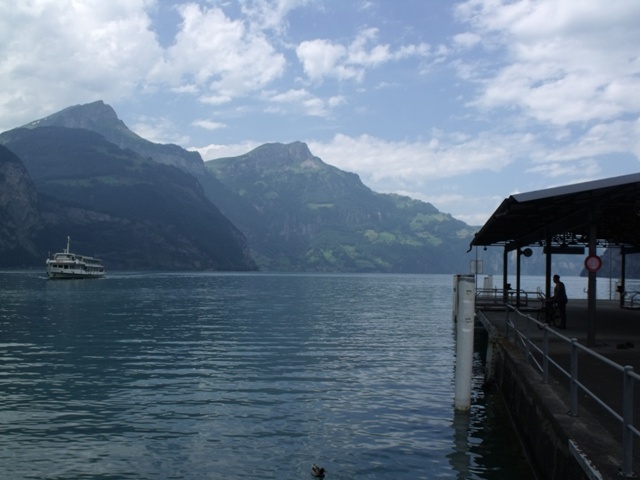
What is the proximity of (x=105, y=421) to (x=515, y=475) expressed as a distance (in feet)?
30.0

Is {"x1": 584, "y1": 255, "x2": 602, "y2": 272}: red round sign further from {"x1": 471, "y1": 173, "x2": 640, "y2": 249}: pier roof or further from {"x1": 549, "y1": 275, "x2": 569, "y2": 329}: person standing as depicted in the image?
{"x1": 549, "y1": 275, "x2": 569, "y2": 329}: person standing

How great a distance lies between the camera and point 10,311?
158ft

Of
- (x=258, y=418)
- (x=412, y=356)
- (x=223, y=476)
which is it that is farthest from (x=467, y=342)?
(x=412, y=356)

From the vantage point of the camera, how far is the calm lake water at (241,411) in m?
11.7

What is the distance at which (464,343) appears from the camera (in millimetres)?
15164

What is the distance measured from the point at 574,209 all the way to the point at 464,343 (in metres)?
8.08

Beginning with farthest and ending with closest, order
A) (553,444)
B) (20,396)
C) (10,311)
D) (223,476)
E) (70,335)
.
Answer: (10,311), (70,335), (20,396), (223,476), (553,444)

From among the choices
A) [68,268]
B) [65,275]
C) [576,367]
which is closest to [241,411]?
[576,367]

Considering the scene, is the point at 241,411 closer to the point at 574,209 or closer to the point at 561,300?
the point at 574,209

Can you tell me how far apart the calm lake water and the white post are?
54 centimetres

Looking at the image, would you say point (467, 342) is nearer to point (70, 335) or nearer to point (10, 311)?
point (70, 335)

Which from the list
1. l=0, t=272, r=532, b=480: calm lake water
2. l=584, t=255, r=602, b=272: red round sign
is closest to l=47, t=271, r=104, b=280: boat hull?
l=0, t=272, r=532, b=480: calm lake water

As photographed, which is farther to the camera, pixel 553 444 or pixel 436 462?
pixel 436 462

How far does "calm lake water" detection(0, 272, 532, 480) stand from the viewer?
11.7 metres
